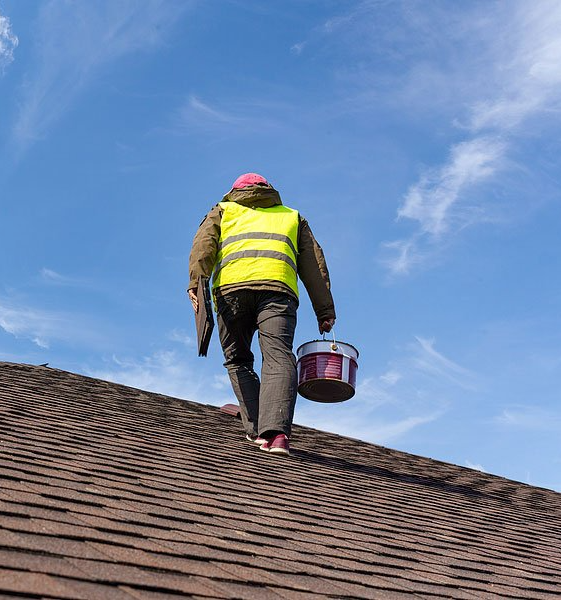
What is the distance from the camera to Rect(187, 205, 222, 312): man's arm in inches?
203

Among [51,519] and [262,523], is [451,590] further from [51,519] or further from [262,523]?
[51,519]

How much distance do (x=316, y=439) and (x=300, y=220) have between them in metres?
2.58

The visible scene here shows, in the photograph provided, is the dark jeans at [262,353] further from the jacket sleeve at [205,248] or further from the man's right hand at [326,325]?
the man's right hand at [326,325]

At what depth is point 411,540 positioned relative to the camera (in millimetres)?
3822

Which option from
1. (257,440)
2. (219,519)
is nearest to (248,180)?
(257,440)

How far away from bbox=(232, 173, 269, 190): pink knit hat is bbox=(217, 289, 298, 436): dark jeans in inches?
29.4

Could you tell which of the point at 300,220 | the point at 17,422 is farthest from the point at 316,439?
the point at 17,422

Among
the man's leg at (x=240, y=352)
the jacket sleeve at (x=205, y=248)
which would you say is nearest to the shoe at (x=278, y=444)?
the man's leg at (x=240, y=352)

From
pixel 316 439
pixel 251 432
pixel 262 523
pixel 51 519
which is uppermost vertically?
pixel 316 439

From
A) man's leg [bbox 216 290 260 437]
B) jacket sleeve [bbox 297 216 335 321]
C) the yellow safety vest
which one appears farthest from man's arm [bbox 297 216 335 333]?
man's leg [bbox 216 290 260 437]

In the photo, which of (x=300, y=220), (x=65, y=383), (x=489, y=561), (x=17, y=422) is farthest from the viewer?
(x=65, y=383)

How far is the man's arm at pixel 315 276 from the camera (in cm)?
544

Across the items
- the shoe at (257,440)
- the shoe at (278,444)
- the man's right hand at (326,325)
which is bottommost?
the shoe at (278,444)

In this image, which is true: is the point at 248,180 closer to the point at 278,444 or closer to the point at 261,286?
the point at 261,286
